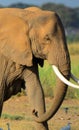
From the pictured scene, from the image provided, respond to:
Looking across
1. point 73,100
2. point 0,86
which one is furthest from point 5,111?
point 0,86

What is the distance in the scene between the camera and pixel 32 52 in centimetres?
812

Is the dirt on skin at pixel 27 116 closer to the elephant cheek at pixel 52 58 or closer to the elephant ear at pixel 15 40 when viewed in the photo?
the elephant ear at pixel 15 40

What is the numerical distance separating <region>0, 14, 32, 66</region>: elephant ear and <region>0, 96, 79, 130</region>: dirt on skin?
228cm

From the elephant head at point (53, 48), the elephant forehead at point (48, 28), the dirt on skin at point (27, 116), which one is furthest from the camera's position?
the dirt on skin at point (27, 116)

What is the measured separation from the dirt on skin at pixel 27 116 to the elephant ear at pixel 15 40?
2277mm

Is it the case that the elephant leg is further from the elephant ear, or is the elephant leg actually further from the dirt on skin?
the dirt on skin

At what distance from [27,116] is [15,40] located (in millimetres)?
4248

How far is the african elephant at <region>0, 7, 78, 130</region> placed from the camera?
312 inches

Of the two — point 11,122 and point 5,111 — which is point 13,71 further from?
point 5,111

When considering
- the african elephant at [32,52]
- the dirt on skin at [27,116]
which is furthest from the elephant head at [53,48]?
the dirt on skin at [27,116]

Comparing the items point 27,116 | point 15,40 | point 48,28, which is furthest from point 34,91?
point 27,116

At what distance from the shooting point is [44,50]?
8016 mm

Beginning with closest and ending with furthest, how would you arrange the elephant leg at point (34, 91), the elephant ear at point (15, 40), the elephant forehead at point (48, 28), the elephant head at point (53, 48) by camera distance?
the elephant head at point (53, 48) < the elephant forehead at point (48, 28) < the elephant ear at point (15, 40) < the elephant leg at point (34, 91)

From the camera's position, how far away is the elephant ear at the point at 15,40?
813cm
